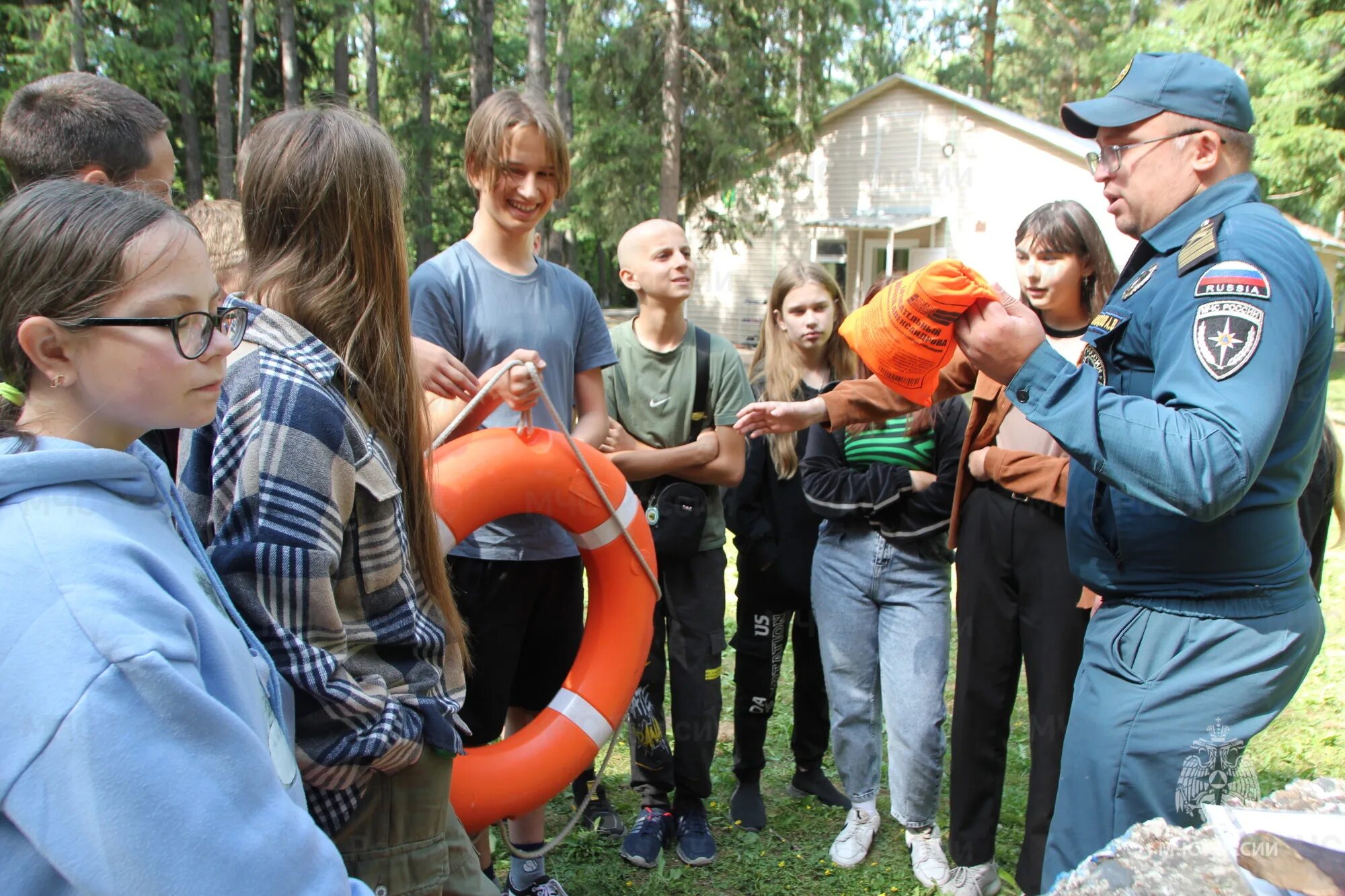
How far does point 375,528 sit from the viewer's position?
137 cm

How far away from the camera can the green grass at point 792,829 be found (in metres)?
2.75

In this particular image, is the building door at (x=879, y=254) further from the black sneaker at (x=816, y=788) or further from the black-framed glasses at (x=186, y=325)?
the black-framed glasses at (x=186, y=325)

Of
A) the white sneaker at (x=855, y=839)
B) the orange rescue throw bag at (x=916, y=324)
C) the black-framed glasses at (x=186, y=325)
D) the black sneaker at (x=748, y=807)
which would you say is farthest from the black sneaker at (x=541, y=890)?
the black-framed glasses at (x=186, y=325)

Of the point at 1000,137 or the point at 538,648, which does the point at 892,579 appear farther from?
the point at 1000,137

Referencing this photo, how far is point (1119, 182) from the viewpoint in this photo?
1.84 meters

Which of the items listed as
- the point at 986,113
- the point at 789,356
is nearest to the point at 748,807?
the point at 789,356

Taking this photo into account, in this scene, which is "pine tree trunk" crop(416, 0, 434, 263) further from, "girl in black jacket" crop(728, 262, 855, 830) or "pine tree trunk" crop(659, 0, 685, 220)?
"girl in black jacket" crop(728, 262, 855, 830)

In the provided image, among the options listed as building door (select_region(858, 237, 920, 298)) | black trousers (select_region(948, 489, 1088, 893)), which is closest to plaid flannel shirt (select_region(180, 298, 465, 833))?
black trousers (select_region(948, 489, 1088, 893))

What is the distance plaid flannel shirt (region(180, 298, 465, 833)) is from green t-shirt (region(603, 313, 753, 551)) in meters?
1.53

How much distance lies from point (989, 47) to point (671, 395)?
32.7 metres

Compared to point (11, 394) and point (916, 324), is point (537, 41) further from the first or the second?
point (11, 394)

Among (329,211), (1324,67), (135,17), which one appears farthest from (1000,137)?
(329,211)

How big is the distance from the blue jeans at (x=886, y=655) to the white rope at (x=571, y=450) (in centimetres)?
64

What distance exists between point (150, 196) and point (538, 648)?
1.72m
